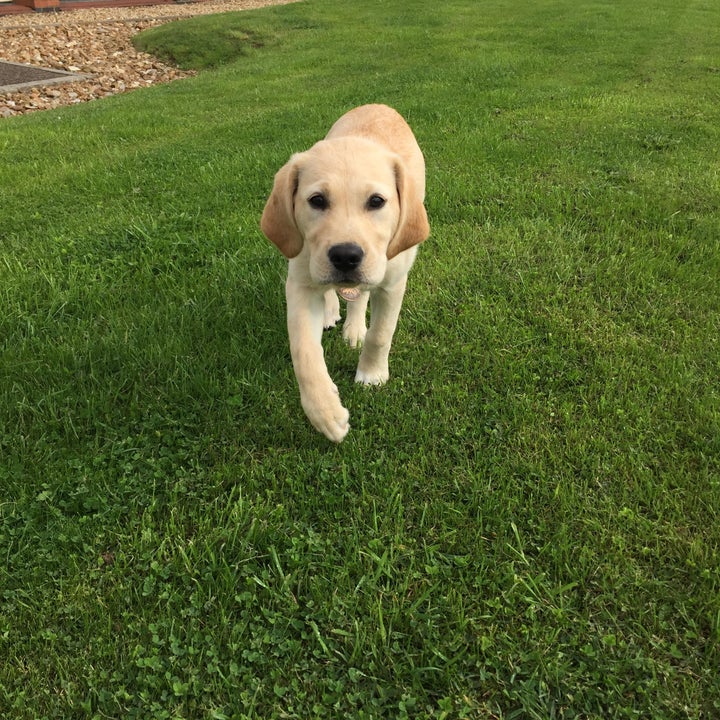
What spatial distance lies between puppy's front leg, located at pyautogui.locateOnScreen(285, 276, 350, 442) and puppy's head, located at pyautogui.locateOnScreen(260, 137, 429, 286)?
202 millimetres

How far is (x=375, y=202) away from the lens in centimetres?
280

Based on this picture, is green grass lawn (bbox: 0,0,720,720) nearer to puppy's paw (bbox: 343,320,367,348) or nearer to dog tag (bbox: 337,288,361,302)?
puppy's paw (bbox: 343,320,367,348)

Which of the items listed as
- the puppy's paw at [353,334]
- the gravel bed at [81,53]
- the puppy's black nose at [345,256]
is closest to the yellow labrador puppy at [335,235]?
the puppy's black nose at [345,256]

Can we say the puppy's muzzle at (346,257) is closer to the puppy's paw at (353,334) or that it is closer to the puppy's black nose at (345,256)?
the puppy's black nose at (345,256)

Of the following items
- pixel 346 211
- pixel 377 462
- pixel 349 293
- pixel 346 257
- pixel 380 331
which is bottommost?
pixel 377 462

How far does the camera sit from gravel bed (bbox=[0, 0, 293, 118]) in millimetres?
11625

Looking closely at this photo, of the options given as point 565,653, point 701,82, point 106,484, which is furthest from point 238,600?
point 701,82

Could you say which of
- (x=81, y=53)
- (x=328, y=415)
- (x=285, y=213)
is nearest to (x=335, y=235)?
(x=285, y=213)

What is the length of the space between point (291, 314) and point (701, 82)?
30.5 ft

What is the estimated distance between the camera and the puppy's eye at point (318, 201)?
2.76m

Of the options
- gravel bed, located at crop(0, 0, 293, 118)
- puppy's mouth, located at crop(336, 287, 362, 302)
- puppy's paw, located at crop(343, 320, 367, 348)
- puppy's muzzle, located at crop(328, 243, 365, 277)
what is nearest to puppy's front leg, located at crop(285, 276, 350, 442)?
puppy's mouth, located at crop(336, 287, 362, 302)

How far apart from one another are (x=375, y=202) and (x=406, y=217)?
9.4 inches

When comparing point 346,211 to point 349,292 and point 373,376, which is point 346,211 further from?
point 373,376

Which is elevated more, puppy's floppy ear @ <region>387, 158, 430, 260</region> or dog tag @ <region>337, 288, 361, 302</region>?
puppy's floppy ear @ <region>387, 158, 430, 260</region>
